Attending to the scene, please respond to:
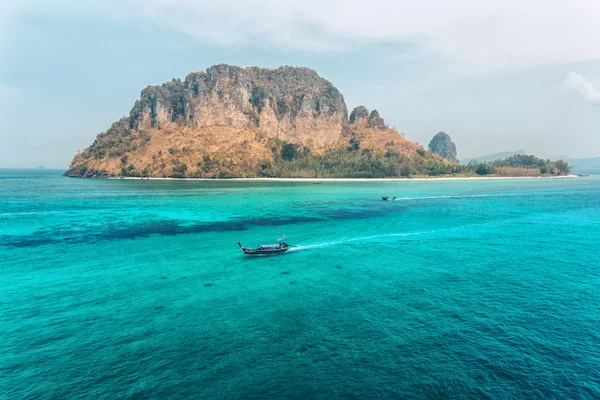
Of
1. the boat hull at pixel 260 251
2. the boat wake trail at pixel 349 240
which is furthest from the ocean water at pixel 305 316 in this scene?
the boat hull at pixel 260 251

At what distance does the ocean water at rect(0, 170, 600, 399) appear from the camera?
20141 millimetres

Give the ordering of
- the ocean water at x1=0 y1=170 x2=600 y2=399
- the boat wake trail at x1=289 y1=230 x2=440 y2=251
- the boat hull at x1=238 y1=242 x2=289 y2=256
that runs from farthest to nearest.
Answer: the boat wake trail at x1=289 y1=230 x2=440 y2=251 → the boat hull at x1=238 y1=242 x2=289 y2=256 → the ocean water at x1=0 y1=170 x2=600 y2=399

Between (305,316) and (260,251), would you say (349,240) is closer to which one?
(260,251)

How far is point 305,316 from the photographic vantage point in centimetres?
2861

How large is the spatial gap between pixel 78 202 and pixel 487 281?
12304 centimetres

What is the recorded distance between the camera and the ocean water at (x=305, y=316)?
20141 mm

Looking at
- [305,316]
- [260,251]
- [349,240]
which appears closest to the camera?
[305,316]

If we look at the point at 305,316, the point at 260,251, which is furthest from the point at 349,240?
Answer: the point at 305,316

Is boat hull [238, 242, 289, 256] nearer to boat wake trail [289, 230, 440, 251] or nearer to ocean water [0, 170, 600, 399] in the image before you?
ocean water [0, 170, 600, 399]

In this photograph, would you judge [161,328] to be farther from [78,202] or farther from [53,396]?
[78,202]

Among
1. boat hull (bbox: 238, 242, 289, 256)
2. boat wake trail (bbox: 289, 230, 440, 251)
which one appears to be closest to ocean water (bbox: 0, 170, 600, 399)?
boat wake trail (bbox: 289, 230, 440, 251)

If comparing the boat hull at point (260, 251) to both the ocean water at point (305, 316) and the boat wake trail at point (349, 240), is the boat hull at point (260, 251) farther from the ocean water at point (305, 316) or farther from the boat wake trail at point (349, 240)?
the boat wake trail at point (349, 240)

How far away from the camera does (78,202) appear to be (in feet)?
368

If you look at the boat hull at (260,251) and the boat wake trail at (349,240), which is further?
the boat wake trail at (349,240)
